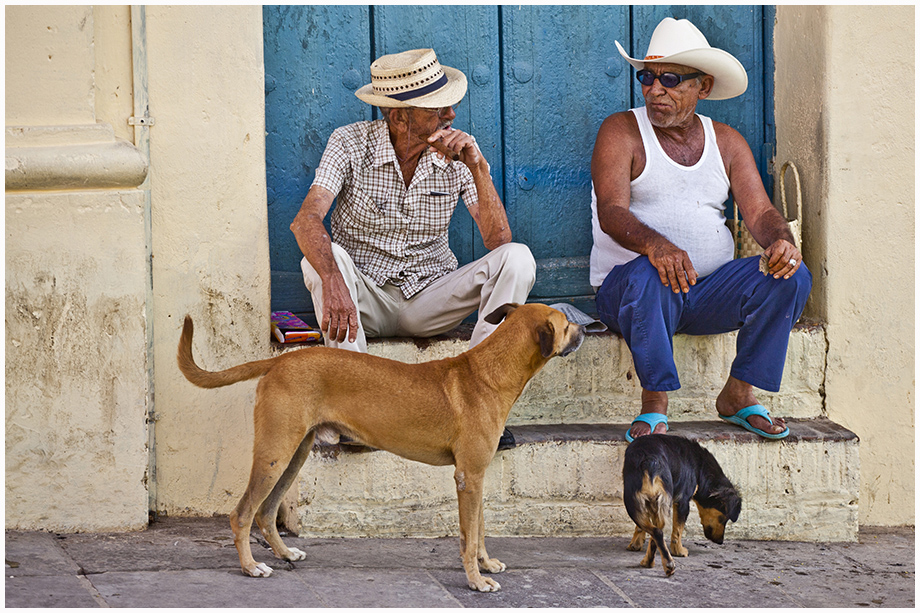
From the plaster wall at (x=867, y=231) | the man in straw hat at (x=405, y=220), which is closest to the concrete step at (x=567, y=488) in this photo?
the man in straw hat at (x=405, y=220)

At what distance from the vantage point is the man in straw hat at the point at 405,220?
4238 millimetres

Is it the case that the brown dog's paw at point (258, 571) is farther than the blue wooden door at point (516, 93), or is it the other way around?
the blue wooden door at point (516, 93)

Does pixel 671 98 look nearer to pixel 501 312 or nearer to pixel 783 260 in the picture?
pixel 783 260

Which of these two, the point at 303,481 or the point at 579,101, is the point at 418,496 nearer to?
the point at 303,481

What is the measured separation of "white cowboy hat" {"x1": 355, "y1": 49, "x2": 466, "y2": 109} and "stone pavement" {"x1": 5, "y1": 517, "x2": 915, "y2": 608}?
1.98 metres

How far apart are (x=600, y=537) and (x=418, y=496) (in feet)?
2.83

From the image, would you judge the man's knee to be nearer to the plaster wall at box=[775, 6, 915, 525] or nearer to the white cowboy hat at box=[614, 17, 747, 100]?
the white cowboy hat at box=[614, 17, 747, 100]

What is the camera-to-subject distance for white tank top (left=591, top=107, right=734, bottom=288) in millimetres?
4672

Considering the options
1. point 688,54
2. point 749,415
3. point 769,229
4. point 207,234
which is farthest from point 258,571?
point 688,54

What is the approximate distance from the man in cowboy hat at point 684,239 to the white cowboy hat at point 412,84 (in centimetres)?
87

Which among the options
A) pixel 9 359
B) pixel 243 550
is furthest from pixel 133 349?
pixel 243 550

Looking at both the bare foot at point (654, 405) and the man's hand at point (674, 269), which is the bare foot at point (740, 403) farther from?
the man's hand at point (674, 269)

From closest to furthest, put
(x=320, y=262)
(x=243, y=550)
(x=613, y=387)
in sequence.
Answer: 1. (x=243, y=550)
2. (x=320, y=262)
3. (x=613, y=387)

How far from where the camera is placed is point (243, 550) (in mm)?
3576
